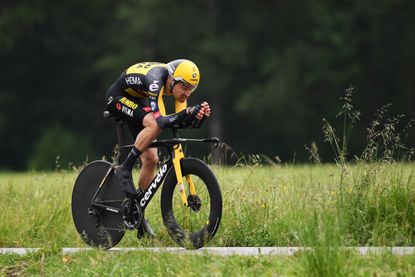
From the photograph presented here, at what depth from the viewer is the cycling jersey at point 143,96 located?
9328 mm

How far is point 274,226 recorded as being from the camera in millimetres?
10000

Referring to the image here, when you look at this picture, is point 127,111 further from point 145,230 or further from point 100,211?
point 145,230

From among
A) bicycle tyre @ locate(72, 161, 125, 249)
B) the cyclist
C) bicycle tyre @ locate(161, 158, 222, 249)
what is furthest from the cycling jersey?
bicycle tyre @ locate(72, 161, 125, 249)

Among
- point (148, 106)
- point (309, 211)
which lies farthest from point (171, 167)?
point (309, 211)

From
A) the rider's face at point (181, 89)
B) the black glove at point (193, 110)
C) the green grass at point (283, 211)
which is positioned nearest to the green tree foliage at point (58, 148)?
the green grass at point (283, 211)

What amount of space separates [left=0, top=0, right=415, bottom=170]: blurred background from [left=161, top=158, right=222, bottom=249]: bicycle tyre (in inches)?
1276

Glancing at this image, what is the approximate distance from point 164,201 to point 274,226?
1197 mm

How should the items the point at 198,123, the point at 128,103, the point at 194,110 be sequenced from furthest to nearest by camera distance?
the point at 128,103, the point at 198,123, the point at 194,110

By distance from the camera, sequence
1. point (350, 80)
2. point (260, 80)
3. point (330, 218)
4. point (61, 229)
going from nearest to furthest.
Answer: point (330, 218) < point (61, 229) < point (350, 80) < point (260, 80)

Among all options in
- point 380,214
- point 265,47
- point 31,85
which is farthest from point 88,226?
point 31,85

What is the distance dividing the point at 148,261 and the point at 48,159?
39.1 metres

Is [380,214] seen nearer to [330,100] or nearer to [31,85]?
[330,100]

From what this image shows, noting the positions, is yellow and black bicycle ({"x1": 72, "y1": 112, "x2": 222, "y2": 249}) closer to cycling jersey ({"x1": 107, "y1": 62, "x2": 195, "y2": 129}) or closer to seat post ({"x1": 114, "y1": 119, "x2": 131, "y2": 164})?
seat post ({"x1": 114, "y1": 119, "x2": 131, "y2": 164})

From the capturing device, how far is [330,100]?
147 ft
